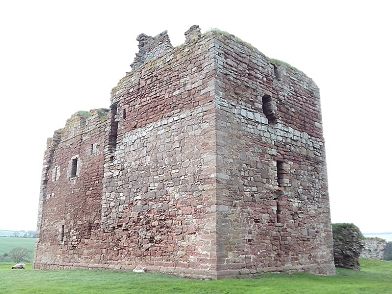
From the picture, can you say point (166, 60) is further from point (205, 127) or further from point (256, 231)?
point (256, 231)

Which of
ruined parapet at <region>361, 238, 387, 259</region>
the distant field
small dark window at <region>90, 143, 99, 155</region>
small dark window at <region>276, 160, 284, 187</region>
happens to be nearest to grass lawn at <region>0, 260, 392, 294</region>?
small dark window at <region>276, 160, 284, 187</region>

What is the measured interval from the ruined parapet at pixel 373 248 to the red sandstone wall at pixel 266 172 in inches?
598

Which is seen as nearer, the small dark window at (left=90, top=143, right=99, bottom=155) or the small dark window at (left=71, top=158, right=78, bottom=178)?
the small dark window at (left=90, top=143, right=99, bottom=155)

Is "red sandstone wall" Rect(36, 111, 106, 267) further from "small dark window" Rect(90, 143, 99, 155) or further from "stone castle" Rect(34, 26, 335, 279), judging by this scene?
"stone castle" Rect(34, 26, 335, 279)

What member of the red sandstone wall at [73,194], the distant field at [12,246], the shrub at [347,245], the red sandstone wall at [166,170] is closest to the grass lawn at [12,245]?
the distant field at [12,246]


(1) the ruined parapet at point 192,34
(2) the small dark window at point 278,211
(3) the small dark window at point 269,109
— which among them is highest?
(1) the ruined parapet at point 192,34

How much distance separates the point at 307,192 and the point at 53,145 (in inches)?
510

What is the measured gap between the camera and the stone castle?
1095cm

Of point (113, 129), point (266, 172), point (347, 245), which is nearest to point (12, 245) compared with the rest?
point (113, 129)

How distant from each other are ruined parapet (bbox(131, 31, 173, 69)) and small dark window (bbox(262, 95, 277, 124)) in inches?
152

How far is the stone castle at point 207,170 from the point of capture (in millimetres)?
10945

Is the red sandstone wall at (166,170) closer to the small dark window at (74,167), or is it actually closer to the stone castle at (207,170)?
the stone castle at (207,170)

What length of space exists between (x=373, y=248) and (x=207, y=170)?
836 inches

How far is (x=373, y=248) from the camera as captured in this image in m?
27.5
